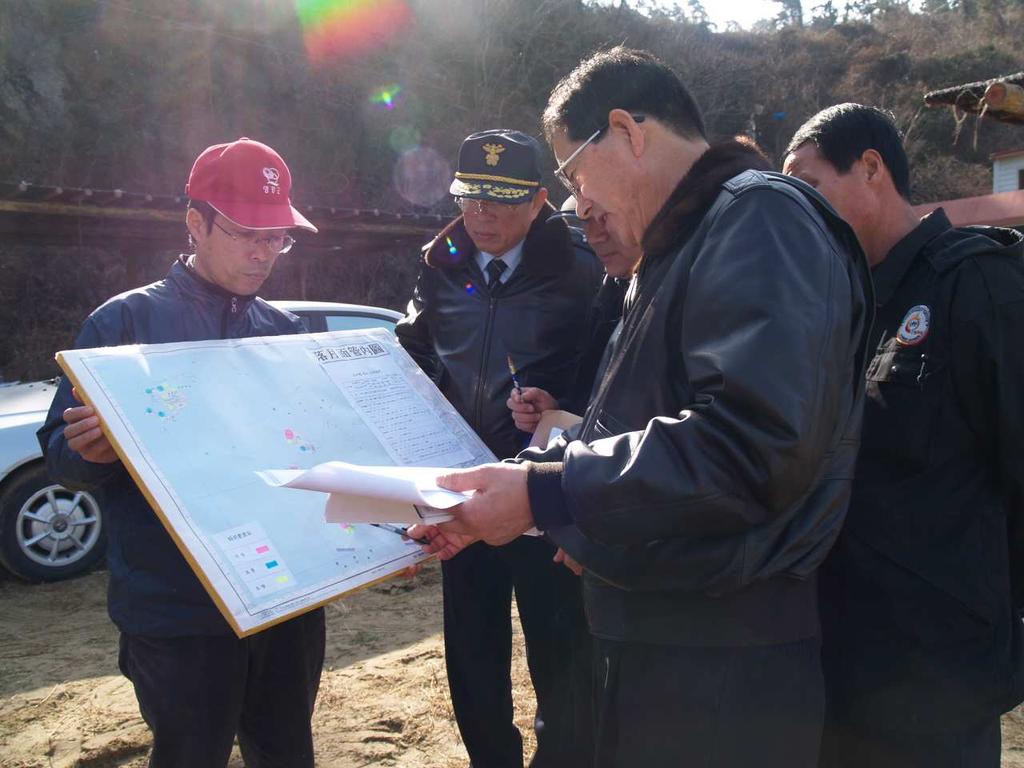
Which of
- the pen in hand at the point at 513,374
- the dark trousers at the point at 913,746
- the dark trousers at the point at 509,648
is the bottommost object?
the dark trousers at the point at 509,648

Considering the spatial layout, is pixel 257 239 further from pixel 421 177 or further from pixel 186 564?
pixel 421 177

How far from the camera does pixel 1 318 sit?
12758 mm

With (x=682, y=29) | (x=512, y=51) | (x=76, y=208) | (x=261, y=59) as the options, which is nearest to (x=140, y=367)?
(x=76, y=208)

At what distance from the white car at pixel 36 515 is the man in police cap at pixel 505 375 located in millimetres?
2367

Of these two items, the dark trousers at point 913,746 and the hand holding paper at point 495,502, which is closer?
the hand holding paper at point 495,502

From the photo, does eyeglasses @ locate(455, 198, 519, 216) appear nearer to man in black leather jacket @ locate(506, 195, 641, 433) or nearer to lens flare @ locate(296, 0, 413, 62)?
man in black leather jacket @ locate(506, 195, 641, 433)

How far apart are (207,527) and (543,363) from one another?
4.35 feet

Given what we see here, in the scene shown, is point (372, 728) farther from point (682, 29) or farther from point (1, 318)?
point (682, 29)

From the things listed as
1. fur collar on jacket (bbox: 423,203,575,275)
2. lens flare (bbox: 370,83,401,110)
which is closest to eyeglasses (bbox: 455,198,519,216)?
fur collar on jacket (bbox: 423,203,575,275)

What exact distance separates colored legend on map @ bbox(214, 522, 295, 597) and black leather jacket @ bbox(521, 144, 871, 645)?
64cm

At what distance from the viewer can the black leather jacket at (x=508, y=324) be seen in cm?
266

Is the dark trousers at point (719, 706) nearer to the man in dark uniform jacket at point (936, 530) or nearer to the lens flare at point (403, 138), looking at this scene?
the man in dark uniform jacket at point (936, 530)

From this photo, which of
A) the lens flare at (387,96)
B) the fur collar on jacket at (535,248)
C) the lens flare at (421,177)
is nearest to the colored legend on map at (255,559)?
the fur collar on jacket at (535,248)

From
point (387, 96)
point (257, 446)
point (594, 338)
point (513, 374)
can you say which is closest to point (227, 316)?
point (257, 446)
